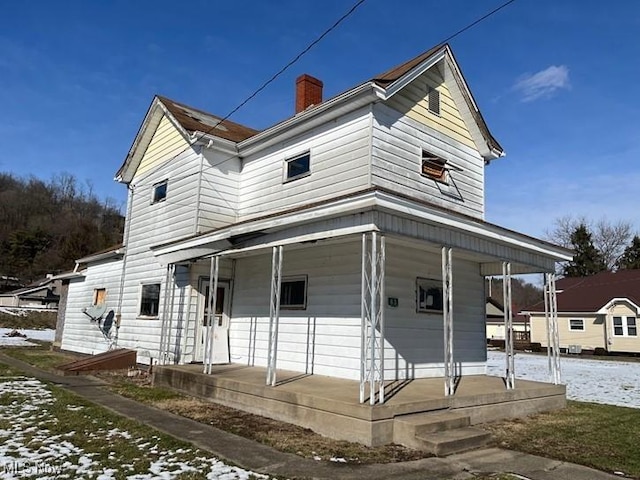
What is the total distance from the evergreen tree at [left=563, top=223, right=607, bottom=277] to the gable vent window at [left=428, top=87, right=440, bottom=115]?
45.0 m

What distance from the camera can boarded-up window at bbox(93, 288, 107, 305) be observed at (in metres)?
17.1

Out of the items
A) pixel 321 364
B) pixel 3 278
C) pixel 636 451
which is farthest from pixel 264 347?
pixel 3 278

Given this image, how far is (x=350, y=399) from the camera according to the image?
7.21 meters

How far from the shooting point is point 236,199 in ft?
44.9

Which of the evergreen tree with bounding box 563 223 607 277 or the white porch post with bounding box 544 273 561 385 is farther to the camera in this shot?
the evergreen tree with bounding box 563 223 607 277

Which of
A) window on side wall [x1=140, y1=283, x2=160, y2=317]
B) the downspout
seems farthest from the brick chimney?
the downspout

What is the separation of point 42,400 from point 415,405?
6844 mm

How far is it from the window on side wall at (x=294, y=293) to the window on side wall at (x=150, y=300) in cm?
433

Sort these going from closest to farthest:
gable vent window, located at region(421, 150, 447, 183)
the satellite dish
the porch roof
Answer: the porch roof → gable vent window, located at region(421, 150, 447, 183) → the satellite dish

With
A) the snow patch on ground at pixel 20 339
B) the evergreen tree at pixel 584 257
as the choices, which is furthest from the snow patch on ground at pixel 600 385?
the evergreen tree at pixel 584 257

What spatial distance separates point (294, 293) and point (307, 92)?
606cm

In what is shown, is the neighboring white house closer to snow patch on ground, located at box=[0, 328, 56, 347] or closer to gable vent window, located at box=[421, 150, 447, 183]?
gable vent window, located at box=[421, 150, 447, 183]

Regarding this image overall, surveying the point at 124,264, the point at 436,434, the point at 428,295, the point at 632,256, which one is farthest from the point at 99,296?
the point at 632,256

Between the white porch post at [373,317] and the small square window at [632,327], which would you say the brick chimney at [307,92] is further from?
the small square window at [632,327]
